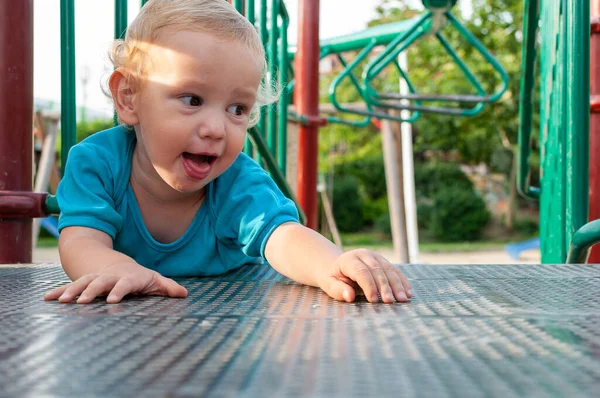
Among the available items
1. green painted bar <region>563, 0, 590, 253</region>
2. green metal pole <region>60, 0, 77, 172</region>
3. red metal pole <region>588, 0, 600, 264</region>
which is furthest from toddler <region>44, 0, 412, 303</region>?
red metal pole <region>588, 0, 600, 264</region>

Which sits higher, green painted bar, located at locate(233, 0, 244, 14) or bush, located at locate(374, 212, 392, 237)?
green painted bar, located at locate(233, 0, 244, 14)

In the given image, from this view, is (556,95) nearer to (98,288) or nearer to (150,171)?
(150,171)

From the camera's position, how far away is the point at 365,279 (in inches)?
39.5

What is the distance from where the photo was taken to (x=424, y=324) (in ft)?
2.71

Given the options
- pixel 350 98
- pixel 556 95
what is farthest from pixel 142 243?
pixel 350 98

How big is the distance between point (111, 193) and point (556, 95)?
1.23 m

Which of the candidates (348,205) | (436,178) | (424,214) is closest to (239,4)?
(424,214)

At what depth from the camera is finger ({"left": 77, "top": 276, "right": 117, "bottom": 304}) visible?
97 centimetres

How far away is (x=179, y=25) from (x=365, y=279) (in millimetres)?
553

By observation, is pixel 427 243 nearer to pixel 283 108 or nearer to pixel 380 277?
pixel 283 108

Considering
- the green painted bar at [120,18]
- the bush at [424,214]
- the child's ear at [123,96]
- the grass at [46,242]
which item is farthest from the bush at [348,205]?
the child's ear at [123,96]

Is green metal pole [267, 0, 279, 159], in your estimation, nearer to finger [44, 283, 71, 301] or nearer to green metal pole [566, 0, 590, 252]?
green metal pole [566, 0, 590, 252]

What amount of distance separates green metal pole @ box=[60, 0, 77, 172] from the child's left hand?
818 mm

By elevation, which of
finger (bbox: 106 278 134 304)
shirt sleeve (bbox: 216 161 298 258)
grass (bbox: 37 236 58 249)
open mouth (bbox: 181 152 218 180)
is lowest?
grass (bbox: 37 236 58 249)
